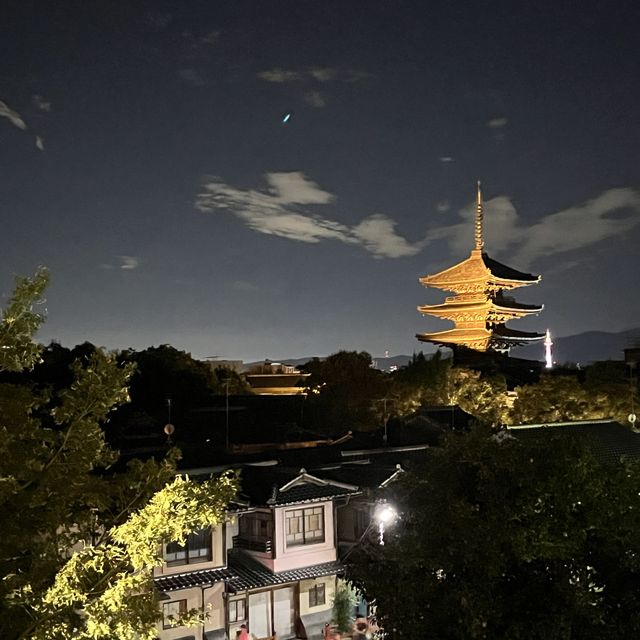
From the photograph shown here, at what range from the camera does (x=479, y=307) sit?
240 ft

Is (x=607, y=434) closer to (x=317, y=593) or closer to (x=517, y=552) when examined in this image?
(x=317, y=593)

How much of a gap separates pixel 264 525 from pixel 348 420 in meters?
25.0

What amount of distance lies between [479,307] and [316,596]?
166 feet

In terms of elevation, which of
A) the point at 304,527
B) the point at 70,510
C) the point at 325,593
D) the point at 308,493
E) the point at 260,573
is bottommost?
the point at 325,593

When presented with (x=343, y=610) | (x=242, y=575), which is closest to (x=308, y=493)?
(x=242, y=575)

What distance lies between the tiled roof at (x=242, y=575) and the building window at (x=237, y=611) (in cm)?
114

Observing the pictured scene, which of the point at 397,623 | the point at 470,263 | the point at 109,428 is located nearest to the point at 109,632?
the point at 397,623

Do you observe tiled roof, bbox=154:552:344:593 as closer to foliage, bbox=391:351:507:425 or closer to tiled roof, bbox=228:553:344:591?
tiled roof, bbox=228:553:344:591

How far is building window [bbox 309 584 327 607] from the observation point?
83.2 feet

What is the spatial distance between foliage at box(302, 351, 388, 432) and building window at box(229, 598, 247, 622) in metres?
22.9

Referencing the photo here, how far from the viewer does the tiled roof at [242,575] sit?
21.5 metres

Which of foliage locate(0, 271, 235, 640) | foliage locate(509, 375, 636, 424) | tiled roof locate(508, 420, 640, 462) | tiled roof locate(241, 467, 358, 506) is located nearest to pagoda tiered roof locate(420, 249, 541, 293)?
foliage locate(509, 375, 636, 424)

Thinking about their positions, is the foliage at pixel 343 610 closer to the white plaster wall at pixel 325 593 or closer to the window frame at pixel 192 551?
the white plaster wall at pixel 325 593

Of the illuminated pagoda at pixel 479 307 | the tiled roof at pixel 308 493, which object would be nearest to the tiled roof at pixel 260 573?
the tiled roof at pixel 308 493
